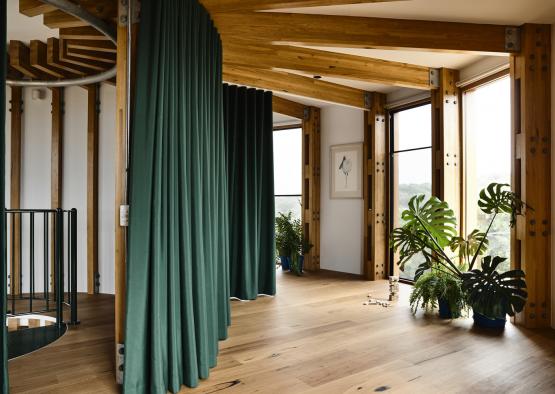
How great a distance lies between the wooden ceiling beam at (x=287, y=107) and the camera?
653 centimetres

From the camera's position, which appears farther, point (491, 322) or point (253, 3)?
point (491, 322)

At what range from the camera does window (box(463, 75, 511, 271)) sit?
4.59m

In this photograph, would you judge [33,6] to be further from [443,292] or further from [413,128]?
[413,128]

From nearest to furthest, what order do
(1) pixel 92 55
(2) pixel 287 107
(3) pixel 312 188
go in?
(1) pixel 92 55, (2) pixel 287 107, (3) pixel 312 188

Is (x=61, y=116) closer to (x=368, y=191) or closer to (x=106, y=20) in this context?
(x=106, y=20)

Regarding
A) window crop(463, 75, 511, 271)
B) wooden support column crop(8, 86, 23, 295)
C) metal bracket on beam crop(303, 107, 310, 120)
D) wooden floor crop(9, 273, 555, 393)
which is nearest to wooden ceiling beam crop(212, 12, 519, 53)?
window crop(463, 75, 511, 271)

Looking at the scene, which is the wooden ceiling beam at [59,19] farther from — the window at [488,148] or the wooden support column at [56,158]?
the window at [488,148]

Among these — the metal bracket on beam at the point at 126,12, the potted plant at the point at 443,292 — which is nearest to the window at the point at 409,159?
the potted plant at the point at 443,292

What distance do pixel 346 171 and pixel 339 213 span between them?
0.67 m

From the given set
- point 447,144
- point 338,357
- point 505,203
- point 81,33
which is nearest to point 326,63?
point 447,144

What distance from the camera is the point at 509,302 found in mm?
3529

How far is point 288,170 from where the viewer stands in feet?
25.2

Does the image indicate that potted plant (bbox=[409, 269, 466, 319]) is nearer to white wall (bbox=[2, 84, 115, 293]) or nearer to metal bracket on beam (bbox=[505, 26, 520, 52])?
metal bracket on beam (bbox=[505, 26, 520, 52])

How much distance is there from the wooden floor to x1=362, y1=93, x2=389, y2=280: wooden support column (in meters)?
1.70
